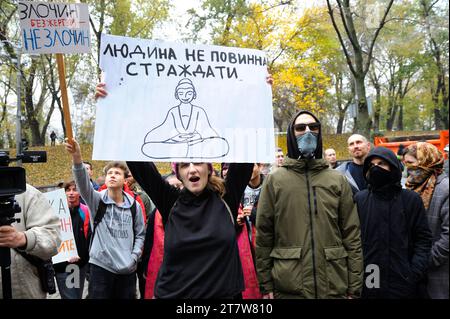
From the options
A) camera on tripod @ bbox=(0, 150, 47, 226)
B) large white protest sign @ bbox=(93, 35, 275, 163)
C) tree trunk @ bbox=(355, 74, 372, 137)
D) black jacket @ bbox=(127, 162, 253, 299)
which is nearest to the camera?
camera on tripod @ bbox=(0, 150, 47, 226)

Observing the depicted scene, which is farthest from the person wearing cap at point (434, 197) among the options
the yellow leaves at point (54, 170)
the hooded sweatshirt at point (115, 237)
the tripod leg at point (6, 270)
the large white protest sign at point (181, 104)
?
the yellow leaves at point (54, 170)

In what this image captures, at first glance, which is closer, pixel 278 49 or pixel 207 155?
pixel 207 155

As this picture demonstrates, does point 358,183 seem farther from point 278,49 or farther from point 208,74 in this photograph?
point 278,49

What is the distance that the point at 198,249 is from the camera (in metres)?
2.43

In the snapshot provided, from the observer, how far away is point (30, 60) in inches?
685

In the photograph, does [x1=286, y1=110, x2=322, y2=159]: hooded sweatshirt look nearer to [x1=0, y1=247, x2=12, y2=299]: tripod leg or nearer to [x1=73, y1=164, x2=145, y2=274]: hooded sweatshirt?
[x1=73, y1=164, x2=145, y2=274]: hooded sweatshirt

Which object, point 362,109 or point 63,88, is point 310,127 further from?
point 362,109

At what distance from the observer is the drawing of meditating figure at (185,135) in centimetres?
275

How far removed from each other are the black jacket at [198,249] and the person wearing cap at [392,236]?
1169 millimetres

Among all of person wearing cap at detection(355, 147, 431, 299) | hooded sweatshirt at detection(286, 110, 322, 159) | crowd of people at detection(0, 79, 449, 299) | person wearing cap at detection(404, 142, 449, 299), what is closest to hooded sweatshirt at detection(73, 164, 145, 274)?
crowd of people at detection(0, 79, 449, 299)

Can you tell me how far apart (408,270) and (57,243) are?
244 centimetres

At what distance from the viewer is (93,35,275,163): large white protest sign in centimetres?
274

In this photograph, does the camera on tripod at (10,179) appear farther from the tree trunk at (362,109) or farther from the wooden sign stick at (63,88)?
the tree trunk at (362,109)
